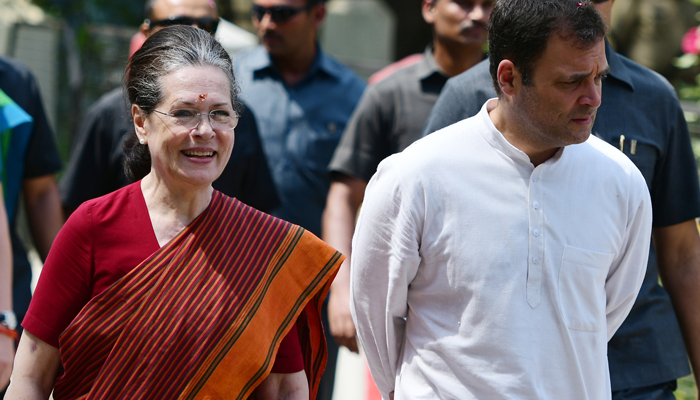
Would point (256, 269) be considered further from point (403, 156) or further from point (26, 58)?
point (26, 58)

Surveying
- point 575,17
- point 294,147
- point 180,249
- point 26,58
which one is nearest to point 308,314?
point 180,249

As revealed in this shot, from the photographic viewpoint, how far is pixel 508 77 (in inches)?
97.0

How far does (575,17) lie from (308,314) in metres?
1.10

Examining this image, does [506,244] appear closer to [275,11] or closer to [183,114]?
[183,114]

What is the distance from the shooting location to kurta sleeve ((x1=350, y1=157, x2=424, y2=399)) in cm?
244

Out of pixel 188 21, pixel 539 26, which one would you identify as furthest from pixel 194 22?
pixel 539 26

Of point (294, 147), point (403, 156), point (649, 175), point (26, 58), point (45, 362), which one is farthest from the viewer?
point (26, 58)

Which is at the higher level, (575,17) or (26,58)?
(575,17)

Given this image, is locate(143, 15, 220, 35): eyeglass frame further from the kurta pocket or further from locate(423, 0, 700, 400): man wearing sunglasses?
the kurta pocket

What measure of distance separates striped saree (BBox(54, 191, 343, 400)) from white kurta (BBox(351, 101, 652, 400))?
24 cm

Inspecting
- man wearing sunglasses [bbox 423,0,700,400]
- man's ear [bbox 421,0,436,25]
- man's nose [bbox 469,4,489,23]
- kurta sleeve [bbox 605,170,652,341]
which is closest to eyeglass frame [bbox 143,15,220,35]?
man's ear [bbox 421,0,436,25]

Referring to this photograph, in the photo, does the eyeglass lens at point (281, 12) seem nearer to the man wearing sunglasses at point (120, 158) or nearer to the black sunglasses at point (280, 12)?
the black sunglasses at point (280, 12)

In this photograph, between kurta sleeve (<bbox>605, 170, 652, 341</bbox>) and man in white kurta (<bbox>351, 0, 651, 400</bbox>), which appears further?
kurta sleeve (<bbox>605, 170, 652, 341</bbox>)

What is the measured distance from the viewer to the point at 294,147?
434 centimetres
